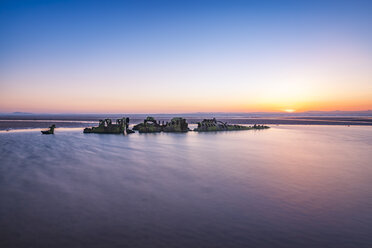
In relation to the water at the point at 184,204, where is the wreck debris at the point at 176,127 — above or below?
above

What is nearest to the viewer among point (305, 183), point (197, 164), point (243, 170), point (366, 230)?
point (366, 230)

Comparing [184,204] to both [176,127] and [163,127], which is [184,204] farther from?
[163,127]

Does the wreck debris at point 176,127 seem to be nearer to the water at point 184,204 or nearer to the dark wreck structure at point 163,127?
the dark wreck structure at point 163,127

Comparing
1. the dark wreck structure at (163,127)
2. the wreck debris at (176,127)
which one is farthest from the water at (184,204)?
the wreck debris at (176,127)

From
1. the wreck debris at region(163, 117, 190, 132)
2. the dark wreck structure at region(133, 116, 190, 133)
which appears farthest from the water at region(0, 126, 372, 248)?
the wreck debris at region(163, 117, 190, 132)

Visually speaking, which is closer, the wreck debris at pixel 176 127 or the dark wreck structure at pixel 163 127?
the dark wreck structure at pixel 163 127

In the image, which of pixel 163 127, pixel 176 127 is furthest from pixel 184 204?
pixel 163 127

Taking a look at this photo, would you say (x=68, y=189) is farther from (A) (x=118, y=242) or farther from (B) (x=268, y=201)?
(B) (x=268, y=201)

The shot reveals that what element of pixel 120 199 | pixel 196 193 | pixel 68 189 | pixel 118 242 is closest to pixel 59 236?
pixel 118 242

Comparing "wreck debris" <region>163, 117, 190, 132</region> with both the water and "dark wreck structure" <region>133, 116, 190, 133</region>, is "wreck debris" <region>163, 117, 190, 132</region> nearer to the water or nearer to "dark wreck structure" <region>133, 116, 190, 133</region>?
"dark wreck structure" <region>133, 116, 190, 133</region>
